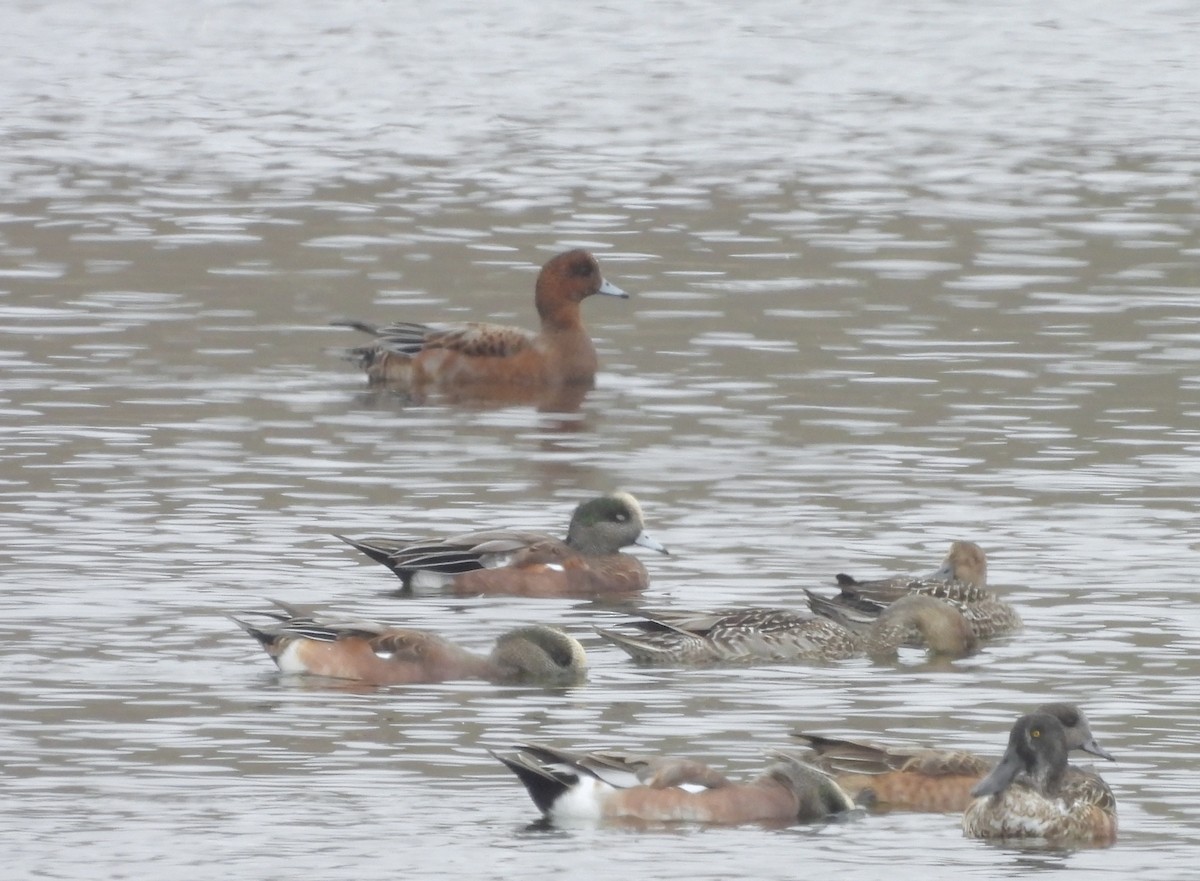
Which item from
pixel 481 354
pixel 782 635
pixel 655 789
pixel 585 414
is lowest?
pixel 655 789

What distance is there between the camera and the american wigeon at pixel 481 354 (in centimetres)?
2142

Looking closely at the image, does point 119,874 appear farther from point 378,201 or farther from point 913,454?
point 378,201

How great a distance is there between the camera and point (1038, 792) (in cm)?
1098

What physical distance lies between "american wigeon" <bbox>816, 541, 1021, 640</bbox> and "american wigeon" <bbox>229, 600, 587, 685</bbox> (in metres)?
1.59

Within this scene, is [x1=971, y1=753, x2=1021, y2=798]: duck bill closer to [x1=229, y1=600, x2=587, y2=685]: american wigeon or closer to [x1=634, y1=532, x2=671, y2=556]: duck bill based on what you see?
[x1=229, y1=600, x2=587, y2=685]: american wigeon

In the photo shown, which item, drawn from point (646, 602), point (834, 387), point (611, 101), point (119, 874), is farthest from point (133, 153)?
point (119, 874)

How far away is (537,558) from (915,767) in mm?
4236

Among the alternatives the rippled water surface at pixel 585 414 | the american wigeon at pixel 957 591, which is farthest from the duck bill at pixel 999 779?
the american wigeon at pixel 957 591

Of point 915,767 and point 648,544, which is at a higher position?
point 648,544

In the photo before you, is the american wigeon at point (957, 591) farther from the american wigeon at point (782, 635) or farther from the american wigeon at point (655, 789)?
the american wigeon at point (655, 789)

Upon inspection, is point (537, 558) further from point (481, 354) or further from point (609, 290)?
point (609, 290)

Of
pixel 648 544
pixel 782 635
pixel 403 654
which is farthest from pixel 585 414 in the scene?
pixel 403 654

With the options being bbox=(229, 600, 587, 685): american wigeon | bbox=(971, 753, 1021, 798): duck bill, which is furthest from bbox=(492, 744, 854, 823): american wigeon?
bbox=(229, 600, 587, 685): american wigeon

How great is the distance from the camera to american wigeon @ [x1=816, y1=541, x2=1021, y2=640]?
46.0ft
